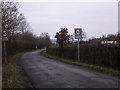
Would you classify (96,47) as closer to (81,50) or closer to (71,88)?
(81,50)

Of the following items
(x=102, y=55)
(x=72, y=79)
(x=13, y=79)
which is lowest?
(x=13, y=79)

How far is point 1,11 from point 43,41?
118 m

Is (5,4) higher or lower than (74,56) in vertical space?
higher

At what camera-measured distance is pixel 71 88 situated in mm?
12734

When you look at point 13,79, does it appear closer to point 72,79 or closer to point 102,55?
point 72,79

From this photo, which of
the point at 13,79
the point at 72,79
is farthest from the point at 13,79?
the point at 72,79

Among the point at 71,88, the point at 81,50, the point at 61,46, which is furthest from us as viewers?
the point at 61,46

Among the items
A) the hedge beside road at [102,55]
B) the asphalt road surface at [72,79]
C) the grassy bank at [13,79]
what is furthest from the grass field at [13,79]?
the hedge beside road at [102,55]

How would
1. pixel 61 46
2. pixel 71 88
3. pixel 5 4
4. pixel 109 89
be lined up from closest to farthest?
pixel 109 89 < pixel 71 88 < pixel 5 4 < pixel 61 46

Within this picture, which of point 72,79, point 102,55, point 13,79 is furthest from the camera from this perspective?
point 102,55

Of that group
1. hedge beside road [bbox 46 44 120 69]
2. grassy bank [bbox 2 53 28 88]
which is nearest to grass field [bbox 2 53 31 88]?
grassy bank [bbox 2 53 28 88]

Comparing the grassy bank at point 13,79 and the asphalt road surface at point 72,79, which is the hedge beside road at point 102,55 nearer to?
the asphalt road surface at point 72,79

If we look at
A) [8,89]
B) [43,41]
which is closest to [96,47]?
[8,89]

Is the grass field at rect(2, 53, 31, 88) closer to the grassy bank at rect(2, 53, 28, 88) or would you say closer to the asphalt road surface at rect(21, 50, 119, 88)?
the grassy bank at rect(2, 53, 28, 88)
